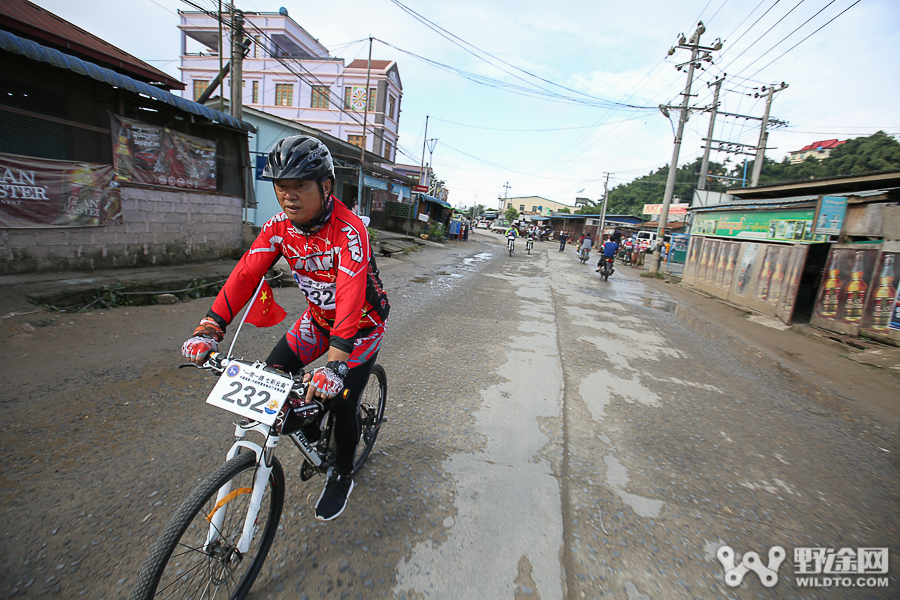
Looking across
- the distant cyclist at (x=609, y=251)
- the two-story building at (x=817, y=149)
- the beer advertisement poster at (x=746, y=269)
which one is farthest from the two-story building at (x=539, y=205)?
the beer advertisement poster at (x=746, y=269)

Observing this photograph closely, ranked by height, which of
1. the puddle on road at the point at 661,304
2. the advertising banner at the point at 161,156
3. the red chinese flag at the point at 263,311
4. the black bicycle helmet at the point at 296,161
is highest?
the advertising banner at the point at 161,156

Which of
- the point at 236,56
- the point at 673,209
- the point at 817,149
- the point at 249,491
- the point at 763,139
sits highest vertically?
the point at 817,149

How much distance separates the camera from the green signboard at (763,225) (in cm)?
970

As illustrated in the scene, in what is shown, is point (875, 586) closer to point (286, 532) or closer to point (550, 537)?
point (550, 537)

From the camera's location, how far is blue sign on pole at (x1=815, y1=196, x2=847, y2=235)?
28.3 ft

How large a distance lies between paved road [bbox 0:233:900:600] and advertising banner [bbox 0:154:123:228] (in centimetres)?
224

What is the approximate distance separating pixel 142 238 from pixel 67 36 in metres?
4.04

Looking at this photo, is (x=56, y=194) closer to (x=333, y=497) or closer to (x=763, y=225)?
(x=333, y=497)

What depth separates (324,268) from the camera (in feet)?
6.84

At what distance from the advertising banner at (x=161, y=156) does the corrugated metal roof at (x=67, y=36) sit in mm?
1767

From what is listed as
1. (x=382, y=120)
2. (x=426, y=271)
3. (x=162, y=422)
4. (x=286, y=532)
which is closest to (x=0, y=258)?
(x=162, y=422)

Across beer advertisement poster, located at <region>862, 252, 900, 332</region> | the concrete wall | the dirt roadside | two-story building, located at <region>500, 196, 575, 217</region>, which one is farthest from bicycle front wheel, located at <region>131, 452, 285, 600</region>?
two-story building, located at <region>500, 196, 575, 217</region>

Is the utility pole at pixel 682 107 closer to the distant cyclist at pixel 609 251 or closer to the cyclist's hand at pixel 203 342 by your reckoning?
the distant cyclist at pixel 609 251

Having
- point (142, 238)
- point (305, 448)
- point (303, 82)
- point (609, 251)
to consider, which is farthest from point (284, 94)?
point (305, 448)
